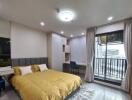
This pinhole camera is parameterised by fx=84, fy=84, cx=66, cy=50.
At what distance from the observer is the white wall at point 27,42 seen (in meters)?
3.58

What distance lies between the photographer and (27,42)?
402cm

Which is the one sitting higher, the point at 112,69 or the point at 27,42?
the point at 27,42

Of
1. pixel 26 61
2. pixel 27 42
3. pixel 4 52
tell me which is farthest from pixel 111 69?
pixel 4 52

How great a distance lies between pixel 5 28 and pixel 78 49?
4271 mm

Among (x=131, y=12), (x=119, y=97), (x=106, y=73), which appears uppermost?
(x=131, y=12)

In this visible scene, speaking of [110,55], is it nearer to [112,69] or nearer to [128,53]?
[112,69]

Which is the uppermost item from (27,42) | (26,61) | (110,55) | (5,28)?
(5,28)

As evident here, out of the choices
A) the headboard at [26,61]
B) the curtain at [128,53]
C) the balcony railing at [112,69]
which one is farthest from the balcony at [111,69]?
the headboard at [26,61]

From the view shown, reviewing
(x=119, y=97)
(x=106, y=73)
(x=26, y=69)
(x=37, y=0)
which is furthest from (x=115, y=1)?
(x=26, y=69)

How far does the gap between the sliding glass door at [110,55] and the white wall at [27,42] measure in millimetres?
2970

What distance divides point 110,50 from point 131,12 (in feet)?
6.15

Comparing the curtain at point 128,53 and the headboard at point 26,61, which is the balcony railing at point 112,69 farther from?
the headboard at point 26,61

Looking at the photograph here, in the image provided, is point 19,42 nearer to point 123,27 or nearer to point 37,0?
point 37,0

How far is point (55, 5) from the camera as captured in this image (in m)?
2.24
